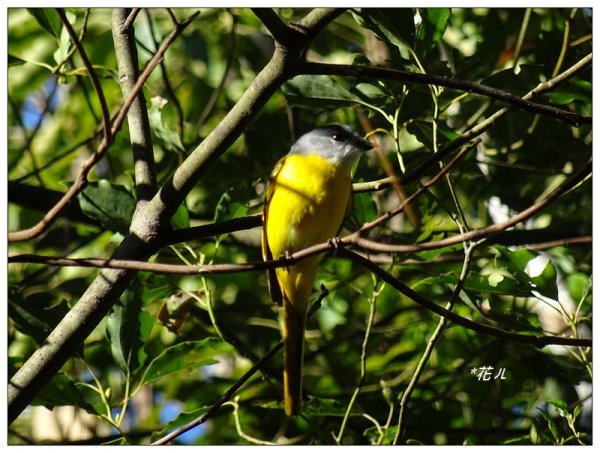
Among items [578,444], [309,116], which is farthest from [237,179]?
[578,444]

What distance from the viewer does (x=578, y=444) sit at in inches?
115

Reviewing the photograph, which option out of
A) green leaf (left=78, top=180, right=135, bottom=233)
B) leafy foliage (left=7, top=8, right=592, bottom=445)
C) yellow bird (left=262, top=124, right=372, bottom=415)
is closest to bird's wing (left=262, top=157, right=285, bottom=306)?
yellow bird (left=262, top=124, right=372, bottom=415)

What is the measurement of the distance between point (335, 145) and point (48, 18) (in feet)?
3.98

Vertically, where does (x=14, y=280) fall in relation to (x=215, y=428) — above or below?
above

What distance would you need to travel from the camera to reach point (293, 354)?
3.12 m

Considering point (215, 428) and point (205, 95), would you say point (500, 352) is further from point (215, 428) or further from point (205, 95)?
point (205, 95)

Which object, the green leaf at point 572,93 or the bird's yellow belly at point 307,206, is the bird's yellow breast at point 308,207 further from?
the green leaf at point 572,93

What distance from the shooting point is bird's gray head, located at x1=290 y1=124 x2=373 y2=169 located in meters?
3.20

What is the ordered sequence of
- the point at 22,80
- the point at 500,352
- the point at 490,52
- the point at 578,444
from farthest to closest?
1. the point at 22,80
2. the point at 490,52
3. the point at 500,352
4. the point at 578,444

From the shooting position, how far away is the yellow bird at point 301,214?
306 cm

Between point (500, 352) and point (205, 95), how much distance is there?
2366 mm

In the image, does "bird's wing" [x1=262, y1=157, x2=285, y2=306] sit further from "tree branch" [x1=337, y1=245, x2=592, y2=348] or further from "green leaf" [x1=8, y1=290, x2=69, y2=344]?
"tree branch" [x1=337, y1=245, x2=592, y2=348]

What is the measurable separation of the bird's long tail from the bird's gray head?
1.87 ft

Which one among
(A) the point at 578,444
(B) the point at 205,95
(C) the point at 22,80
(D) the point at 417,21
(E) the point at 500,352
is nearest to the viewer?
(A) the point at 578,444
